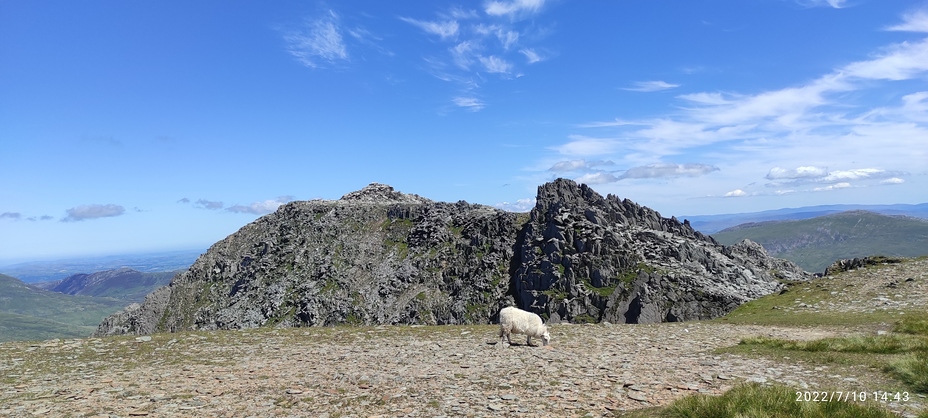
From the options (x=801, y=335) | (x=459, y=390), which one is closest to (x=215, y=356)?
(x=459, y=390)

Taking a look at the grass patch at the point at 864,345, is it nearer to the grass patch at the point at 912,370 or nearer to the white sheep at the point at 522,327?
the grass patch at the point at 912,370

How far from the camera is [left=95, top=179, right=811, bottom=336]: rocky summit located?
11688cm

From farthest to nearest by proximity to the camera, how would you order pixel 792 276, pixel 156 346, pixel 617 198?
1. pixel 617 198
2. pixel 792 276
3. pixel 156 346

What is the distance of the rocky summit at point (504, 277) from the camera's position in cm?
11688

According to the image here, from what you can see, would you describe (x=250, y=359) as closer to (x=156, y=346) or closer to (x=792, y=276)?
(x=156, y=346)

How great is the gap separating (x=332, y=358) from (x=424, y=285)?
162 m

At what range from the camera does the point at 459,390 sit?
1428cm

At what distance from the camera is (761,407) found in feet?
32.9

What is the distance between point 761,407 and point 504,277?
16473 cm
